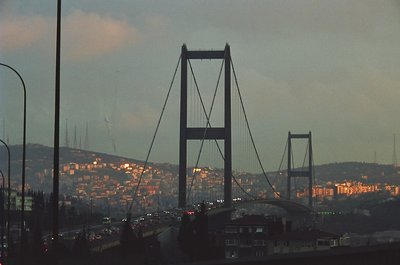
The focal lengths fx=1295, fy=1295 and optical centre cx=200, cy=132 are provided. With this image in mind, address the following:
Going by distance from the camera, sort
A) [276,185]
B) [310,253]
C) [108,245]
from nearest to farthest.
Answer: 1. [310,253]
2. [108,245]
3. [276,185]

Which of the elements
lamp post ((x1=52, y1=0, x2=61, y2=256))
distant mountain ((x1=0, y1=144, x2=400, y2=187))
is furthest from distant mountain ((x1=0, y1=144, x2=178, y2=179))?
lamp post ((x1=52, y1=0, x2=61, y2=256))

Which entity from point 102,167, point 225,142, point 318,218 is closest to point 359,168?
point 102,167

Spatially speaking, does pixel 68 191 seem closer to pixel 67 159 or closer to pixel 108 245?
pixel 67 159

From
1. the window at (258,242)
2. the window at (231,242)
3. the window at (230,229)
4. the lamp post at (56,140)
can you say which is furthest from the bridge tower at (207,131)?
the lamp post at (56,140)

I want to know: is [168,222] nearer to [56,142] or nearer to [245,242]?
[245,242]

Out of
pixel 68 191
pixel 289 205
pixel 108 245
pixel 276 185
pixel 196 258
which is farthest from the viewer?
pixel 68 191

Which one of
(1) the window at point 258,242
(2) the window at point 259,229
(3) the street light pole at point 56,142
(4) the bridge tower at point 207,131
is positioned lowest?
(1) the window at point 258,242

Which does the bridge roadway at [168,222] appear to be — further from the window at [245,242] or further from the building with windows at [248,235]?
the window at [245,242]

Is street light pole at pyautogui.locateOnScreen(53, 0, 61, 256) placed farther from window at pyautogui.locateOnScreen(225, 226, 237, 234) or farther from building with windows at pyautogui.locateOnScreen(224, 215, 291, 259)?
window at pyautogui.locateOnScreen(225, 226, 237, 234)
